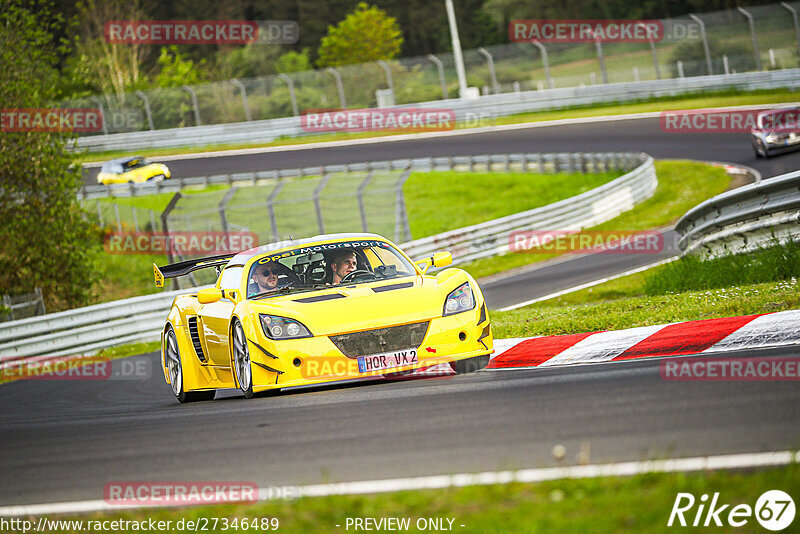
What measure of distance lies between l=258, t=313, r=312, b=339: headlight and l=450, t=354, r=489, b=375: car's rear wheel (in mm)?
1407

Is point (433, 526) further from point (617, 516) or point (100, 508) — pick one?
point (100, 508)

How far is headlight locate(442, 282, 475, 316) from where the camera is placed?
8.49 m

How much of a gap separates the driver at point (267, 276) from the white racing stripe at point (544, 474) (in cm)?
419

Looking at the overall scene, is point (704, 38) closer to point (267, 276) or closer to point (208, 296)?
point (267, 276)

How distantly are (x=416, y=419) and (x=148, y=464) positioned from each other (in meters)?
1.64

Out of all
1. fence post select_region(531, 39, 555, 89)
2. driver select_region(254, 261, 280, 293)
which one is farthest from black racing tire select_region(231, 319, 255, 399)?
fence post select_region(531, 39, 555, 89)

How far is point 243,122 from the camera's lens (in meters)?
47.7

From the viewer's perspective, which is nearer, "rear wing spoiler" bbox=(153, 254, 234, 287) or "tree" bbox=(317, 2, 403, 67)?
"rear wing spoiler" bbox=(153, 254, 234, 287)

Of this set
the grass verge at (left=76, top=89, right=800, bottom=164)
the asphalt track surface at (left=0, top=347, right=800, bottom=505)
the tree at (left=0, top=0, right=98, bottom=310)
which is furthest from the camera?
the grass verge at (left=76, top=89, right=800, bottom=164)

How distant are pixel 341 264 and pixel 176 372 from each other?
6.91 ft

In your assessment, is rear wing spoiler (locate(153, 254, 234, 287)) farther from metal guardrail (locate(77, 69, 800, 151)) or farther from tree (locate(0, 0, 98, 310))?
metal guardrail (locate(77, 69, 800, 151))

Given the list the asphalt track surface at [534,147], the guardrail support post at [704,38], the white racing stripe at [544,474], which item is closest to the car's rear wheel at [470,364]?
the white racing stripe at [544,474]

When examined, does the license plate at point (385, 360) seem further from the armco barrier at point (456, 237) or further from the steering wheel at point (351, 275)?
the armco barrier at point (456, 237)

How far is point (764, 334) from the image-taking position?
7.53 m
